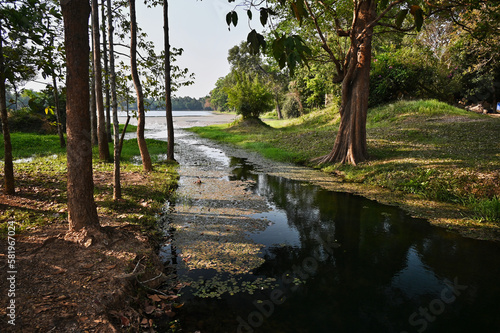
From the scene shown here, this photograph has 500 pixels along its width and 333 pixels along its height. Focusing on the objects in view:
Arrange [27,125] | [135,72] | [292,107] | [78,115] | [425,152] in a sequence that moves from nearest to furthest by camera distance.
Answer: [78,115] < [135,72] < [425,152] < [27,125] < [292,107]

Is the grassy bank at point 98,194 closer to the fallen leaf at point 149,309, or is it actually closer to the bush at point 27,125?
the fallen leaf at point 149,309

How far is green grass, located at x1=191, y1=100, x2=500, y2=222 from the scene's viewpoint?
851 cm

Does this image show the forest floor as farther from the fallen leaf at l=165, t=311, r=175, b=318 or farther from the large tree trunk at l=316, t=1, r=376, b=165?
the large tree trunk at l=316, t=1, r=376, b=165

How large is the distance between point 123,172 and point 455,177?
11192 mm

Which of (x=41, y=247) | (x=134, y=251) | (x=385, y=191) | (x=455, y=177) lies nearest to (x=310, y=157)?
(x=385, y=191)

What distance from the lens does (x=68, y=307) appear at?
3535mm

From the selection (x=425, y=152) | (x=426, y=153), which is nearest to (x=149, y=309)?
(x=426, y=153)

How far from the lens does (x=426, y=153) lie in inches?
457

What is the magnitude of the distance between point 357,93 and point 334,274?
30.5 ft

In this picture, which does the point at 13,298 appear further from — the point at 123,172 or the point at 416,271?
the point at 123,172

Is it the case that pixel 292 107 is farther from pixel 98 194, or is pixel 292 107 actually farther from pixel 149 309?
pixel 149 309

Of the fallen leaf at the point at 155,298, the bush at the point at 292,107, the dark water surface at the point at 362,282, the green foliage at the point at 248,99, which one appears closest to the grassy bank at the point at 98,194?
the fallen leaf at the point at 155,298

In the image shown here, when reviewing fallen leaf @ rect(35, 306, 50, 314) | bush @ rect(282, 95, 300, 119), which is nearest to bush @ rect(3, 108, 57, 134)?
fallen leaf @ rect(35, 306, 50, 314)

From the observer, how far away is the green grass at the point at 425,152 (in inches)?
335
